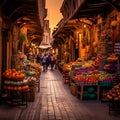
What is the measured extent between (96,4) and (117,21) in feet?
4.99

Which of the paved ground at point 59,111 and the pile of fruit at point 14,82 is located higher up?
the pile of fruit at point 14,82

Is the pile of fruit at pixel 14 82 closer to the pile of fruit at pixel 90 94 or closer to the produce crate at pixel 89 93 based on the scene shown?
the produce crate at pixel 89 93

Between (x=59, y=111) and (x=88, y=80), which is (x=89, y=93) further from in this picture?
(x=59, y=111)

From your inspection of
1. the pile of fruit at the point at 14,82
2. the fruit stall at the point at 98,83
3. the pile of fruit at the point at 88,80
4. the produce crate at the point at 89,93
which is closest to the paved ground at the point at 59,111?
the produce crate at the point at 89,93

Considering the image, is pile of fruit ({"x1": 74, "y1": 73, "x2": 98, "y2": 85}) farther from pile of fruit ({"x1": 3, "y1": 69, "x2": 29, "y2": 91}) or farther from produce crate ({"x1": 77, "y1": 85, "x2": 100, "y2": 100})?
pile of fruit ({"x1": 3, "y1": 69, "x2": 29, "y2": 91})

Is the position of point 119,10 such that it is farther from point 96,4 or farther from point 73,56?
point 73,56

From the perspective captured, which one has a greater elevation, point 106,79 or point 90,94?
point 106,79

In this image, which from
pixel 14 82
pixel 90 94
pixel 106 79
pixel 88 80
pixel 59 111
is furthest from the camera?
pixel 88 80

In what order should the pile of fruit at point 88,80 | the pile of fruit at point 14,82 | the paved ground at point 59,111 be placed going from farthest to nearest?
the pile of fruit at point 88,80 → the pile of fruit at point 14,82 → the paved ground at point 59,111

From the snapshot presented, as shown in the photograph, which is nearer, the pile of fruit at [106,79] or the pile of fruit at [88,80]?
the pile of fruit at [106,79]

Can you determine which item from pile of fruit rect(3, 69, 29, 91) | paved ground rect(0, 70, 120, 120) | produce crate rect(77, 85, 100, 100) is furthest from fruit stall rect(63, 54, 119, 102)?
pile of fruit rect(3, 69, 29, 91)

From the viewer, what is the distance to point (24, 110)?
11820 millimetres

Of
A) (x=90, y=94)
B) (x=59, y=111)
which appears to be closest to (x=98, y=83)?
(x=90, y=94)

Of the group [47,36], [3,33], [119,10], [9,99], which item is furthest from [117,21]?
[47,36]
